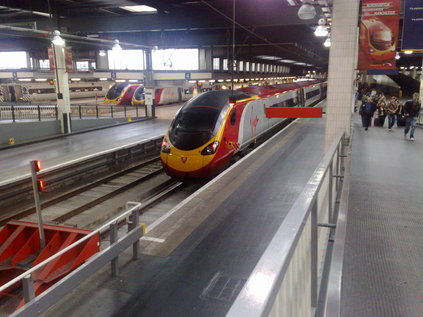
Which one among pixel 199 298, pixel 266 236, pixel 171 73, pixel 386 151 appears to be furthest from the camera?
pixel 171 73

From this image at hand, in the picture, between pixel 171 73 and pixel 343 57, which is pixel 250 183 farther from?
pixel 171 73

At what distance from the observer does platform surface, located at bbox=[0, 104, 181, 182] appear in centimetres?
1146

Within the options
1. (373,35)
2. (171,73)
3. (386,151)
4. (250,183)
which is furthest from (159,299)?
(171,73)

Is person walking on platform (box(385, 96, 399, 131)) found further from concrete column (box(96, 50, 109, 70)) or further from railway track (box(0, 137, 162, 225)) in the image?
concrete column (box(96, 50, 109, 70))

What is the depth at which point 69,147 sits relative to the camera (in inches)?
560

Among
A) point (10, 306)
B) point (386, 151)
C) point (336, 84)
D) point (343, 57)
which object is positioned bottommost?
point (10, 306)

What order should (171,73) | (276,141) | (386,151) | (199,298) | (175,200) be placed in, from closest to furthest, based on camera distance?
(199,298), (386,151), (175,200), (276,141), (171,73)

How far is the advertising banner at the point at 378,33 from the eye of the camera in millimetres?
9297

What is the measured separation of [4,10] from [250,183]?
14.6 metres

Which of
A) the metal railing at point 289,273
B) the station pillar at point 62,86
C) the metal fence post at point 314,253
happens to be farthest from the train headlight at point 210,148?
the station pillar at point 62,86

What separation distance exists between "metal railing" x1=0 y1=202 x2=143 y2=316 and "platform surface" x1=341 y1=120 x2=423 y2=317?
262cm

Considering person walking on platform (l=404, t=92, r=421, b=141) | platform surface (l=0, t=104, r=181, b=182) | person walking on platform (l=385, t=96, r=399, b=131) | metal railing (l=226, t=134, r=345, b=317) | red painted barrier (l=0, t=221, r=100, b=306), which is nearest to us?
metal railing (l=226, t=134, r=345, b=317)

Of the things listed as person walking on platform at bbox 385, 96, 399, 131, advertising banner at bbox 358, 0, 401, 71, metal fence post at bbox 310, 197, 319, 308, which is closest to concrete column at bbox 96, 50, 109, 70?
person walking on platform at bbox 385, 96, 399, 131

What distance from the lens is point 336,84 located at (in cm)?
840
